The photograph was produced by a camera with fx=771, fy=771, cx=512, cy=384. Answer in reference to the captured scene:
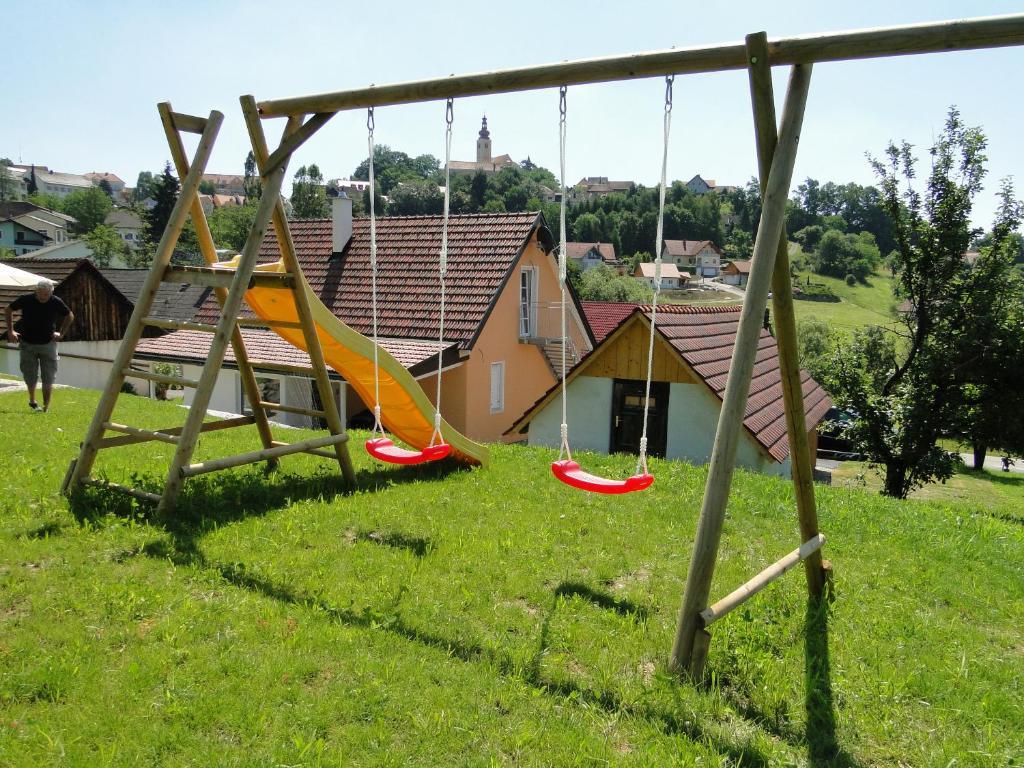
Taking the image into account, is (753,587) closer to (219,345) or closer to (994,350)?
(219,345)

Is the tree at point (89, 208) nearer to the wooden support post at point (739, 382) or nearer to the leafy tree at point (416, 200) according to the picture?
the leafy tree at point (416, 200)

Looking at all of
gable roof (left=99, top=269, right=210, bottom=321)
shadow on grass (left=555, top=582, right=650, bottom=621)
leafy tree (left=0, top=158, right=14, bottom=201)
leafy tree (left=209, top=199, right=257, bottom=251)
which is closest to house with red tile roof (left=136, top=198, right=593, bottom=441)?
gable roof (left=99, top=269, right=210, bottom=321)

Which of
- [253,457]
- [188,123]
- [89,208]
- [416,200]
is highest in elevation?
[416,200]

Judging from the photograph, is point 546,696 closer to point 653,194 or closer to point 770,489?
point 770,489

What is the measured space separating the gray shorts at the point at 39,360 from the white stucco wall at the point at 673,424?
9.18m

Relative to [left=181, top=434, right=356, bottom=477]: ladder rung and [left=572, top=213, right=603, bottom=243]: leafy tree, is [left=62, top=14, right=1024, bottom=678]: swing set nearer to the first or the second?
[left=181, top=434, right=356, bottom=477]: ladder rung

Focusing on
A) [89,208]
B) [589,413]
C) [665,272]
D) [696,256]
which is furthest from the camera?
[696,256]

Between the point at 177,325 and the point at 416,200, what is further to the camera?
the point at 416,200

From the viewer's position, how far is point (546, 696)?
356 cm

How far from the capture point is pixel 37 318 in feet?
31.8

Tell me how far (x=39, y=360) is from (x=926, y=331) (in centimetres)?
1910

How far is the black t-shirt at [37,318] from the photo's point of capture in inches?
381

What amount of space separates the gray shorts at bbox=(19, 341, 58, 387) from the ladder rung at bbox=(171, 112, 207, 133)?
530 centimetres

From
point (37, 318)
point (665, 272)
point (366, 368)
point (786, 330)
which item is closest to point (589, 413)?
point (366, 368)
